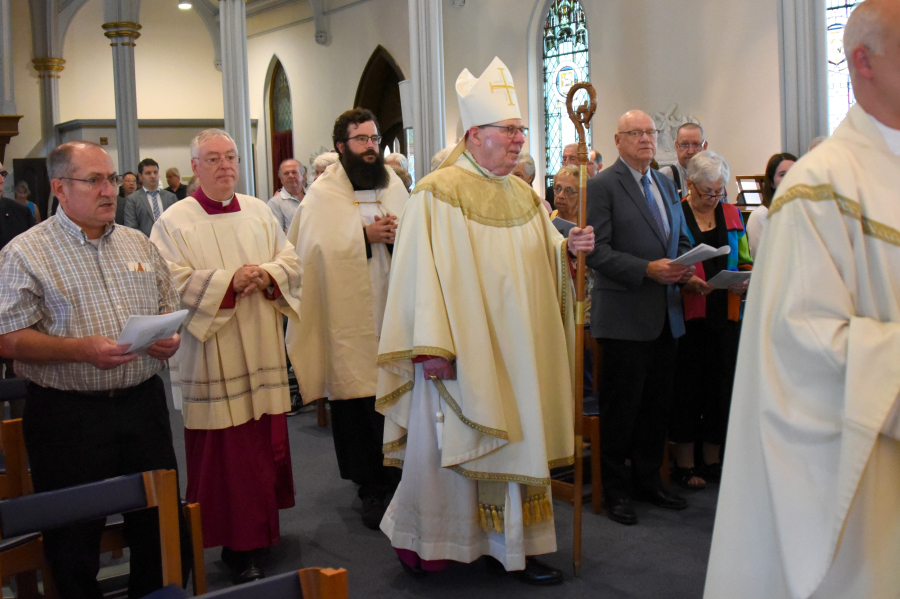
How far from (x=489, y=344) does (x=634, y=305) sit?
3.79 feet

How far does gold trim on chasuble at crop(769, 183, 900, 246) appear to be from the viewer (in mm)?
1734

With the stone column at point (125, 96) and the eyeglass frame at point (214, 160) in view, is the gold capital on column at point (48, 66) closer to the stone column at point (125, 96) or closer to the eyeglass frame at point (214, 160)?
the stone column at point (125, 96)

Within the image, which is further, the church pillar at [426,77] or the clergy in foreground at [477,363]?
the church pillar at [426,77]

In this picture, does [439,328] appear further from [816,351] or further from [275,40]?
[275,40]

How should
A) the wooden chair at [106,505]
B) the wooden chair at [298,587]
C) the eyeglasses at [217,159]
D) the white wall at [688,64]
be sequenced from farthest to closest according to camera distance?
the white wall at [688,64] → the eyeglasses at [217,159] → the wooden chair at [106,505] → the wooden chair at [298,587]

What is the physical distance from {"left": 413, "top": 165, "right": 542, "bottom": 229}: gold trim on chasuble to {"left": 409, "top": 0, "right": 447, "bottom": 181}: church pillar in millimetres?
4610

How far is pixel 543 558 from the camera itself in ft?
11.7

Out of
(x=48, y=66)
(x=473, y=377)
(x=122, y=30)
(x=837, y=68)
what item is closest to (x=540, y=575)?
(x=473, y=377)

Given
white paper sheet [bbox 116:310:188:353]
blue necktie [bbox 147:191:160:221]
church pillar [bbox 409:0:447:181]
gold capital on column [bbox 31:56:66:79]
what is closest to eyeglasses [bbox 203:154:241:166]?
white paper sheet [bbox 116:310:188:353]

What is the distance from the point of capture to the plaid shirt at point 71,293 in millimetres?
2625

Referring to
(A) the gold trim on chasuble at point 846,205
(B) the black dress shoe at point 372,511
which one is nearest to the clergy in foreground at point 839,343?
(A) the gold trim on chasuble at point 846,205

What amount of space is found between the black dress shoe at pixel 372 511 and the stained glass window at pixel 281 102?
43.5 feet

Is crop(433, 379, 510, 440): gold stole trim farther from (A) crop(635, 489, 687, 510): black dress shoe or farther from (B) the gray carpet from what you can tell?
(A) crop(635, 489, 687, 510): black dress shoe

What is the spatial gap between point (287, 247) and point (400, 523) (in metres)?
1.30
